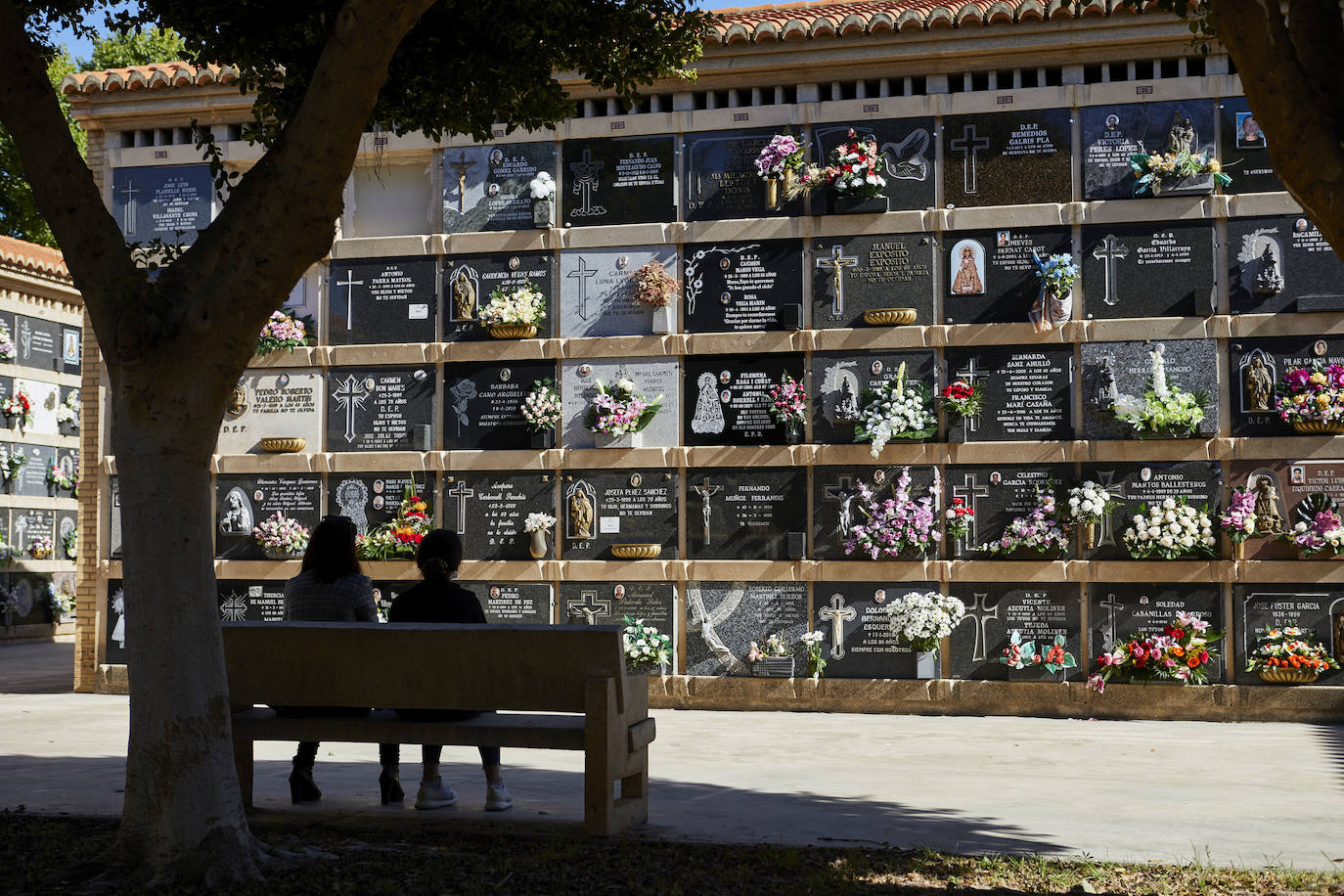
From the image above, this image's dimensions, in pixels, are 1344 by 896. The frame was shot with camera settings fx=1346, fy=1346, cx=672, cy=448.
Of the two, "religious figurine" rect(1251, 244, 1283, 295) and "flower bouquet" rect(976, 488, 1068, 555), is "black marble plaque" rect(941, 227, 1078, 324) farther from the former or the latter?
"flower bouquet" rect(976, 488, 1068, 555)

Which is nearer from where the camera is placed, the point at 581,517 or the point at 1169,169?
the point at 1169,169

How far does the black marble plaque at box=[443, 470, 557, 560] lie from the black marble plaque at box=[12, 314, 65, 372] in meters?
10.4

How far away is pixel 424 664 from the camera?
236 inches

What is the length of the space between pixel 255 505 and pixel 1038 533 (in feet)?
23.4

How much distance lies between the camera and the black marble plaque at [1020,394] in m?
11.4

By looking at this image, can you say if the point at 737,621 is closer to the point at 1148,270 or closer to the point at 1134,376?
the point at 1134,376

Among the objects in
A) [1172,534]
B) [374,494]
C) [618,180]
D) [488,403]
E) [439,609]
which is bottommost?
[439,609]

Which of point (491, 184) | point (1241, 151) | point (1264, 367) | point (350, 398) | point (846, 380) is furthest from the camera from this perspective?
point (350, 398)

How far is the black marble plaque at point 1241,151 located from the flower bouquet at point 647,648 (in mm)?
6092

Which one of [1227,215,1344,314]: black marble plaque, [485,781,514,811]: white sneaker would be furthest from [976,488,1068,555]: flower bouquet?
[485,781,514,811]: white sneaker

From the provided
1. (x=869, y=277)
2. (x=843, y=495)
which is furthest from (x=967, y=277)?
(x=843, y=495)

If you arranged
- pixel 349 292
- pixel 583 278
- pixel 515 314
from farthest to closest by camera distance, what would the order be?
pixel 349 292
pixel 583 278
pixel 515 314

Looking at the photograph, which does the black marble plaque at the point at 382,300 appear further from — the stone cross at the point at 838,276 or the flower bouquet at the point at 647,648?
the stone cross at the point at 838,276

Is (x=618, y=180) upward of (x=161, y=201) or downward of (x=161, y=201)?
downward
